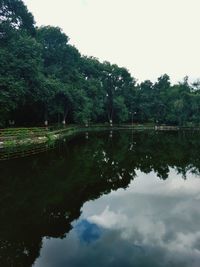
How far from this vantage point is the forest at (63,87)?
37.2 meters

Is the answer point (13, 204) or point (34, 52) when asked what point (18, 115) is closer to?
point (34, 52)

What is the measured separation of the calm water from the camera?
291 inches

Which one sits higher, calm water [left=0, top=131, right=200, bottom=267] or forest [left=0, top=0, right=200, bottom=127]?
forest [left=0, top=0, right=200, bottom=127]

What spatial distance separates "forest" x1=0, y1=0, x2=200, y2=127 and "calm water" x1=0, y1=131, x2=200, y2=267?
19688 mm

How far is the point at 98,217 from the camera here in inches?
405

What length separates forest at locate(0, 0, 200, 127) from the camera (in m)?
37.2

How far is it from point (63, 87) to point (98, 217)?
47.5 metres

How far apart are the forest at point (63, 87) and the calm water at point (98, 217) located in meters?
19.7

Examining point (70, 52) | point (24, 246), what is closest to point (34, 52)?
point (70, 52)

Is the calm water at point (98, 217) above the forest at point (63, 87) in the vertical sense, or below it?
below

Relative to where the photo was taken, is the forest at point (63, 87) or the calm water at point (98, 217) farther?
the forest at point (63, 87)

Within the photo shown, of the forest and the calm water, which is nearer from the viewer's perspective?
the calm water

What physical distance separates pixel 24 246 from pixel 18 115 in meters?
45.0

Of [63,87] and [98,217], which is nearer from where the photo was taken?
[98,217]
